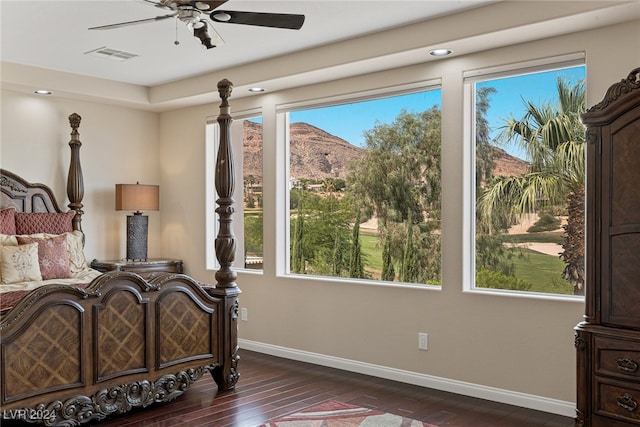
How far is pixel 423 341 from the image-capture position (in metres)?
4.74

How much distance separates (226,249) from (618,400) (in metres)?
2.80

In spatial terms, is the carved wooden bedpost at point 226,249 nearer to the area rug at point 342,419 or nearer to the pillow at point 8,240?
the area rug at point 342,419

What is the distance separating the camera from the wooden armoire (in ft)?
10.1

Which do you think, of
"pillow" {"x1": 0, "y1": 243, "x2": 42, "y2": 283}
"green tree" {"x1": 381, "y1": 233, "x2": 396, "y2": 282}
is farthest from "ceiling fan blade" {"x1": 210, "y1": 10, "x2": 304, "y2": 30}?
"pillow" {"x1": 0, "y1": 243, "x2": 42, "y2": 283}

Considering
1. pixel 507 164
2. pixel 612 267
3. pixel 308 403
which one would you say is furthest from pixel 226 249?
pixel 612 267

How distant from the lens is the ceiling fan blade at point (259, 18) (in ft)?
10.2

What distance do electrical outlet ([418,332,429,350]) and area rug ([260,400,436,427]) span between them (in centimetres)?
79

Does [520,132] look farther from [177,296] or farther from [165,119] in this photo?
[165,119]

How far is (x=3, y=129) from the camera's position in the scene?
5742 mm

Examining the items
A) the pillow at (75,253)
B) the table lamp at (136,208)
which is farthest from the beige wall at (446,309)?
the pillow at (75,253)

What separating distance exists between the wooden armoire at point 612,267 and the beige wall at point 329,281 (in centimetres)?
75

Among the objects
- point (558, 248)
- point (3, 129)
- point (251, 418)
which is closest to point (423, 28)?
point (558, 248)

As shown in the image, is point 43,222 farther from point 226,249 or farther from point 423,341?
point 423,341

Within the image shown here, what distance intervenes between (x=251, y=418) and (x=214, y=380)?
32.7 inches
